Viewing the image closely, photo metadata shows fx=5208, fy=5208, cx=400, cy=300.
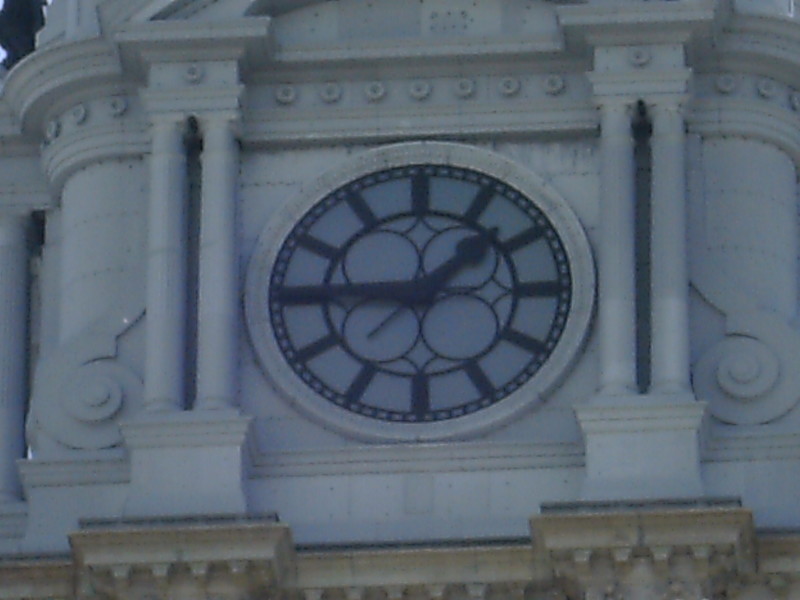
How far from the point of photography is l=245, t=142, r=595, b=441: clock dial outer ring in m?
33.9

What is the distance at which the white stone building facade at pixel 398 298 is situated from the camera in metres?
33.0

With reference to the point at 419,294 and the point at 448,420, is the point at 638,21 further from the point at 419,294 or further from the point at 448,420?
the point at 448,420

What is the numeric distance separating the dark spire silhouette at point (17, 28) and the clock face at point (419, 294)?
329cm

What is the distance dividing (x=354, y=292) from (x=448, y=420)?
1.14 metres

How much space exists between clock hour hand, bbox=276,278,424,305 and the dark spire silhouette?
11.7 feet

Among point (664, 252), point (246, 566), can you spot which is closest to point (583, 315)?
point (664, 252)

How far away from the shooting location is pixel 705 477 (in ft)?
110

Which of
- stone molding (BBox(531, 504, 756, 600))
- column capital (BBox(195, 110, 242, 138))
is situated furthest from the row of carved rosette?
column capital (BBox(195, 110, 242, 138))

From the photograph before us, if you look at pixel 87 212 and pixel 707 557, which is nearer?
pixel 707 557

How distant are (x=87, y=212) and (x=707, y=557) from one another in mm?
5299

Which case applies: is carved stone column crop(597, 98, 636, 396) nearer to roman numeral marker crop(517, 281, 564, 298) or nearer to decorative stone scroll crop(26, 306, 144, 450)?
roman numeral marker crop(517, 281, 564, 298)

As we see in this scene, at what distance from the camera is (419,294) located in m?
34.4

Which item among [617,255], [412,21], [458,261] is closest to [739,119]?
[617,255]

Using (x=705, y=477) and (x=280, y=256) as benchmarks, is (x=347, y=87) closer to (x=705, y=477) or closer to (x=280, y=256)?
(x=280, y=256)
